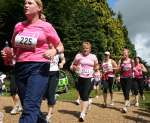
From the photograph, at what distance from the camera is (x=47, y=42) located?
7.67 metres

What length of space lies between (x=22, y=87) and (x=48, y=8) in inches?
1974

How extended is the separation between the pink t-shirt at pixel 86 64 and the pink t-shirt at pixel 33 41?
6098mm

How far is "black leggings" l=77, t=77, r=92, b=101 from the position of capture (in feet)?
44.3

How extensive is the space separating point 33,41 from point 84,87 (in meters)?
6.24

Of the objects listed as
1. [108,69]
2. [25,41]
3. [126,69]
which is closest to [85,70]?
[126,69]

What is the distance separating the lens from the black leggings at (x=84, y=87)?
1350 cm

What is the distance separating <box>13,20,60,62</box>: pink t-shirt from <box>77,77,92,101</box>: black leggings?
589 centimetres

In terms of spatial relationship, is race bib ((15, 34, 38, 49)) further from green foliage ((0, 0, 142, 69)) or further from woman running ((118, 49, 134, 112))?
green foliage ((0, 0, 142, 69))

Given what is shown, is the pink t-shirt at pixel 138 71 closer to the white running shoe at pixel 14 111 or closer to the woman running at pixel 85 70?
the woman running at pixel 85 70

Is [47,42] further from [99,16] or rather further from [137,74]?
[99,16]

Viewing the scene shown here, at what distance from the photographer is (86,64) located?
13.9 meters

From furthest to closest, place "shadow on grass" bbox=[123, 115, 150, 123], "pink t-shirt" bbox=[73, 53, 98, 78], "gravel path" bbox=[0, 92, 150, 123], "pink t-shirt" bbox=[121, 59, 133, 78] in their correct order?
"pink t-shirt" bbox=[121, 59, 133, 78], "shadow on grass" bbox=[123, 115, 150, 123], "pink t-shirt" bbox=[73, 53, 98, 78], "gravel path" bbox=[0, 92, 150, 123]

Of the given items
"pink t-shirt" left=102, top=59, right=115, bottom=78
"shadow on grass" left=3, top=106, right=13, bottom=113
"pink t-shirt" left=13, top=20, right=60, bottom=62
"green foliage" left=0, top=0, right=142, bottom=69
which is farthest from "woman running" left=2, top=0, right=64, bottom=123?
"green foliage" left=0, top=0, right=142, bottom=69

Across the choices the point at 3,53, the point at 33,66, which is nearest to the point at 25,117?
the point at 33,66
